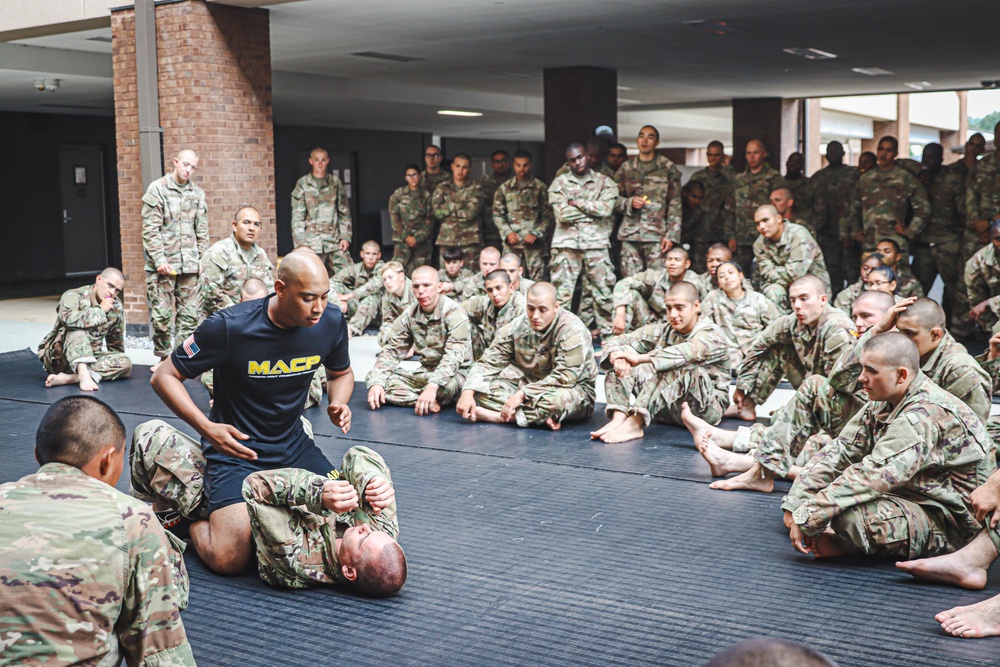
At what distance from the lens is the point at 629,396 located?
619 centimetres

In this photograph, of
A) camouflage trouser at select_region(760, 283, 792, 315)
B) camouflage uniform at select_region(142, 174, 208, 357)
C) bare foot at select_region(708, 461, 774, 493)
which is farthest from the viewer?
camouflage uniform at select_region(142, 174, 208, 357)

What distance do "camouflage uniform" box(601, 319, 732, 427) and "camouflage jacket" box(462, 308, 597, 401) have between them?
1.03 feet

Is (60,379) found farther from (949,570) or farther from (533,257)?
(949,570)

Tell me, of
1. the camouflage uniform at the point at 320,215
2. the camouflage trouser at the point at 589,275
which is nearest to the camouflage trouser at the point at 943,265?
the camouflage trouser at the point at 589,275

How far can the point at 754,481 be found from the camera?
4992 mm

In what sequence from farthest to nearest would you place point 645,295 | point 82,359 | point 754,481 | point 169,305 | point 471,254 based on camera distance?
point 471,254 < point 169,305 < point 645,295 < point 82,359 < point 754,481

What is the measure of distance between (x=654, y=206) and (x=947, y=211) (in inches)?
116

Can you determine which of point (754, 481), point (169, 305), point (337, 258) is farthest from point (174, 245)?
point (754, 481)

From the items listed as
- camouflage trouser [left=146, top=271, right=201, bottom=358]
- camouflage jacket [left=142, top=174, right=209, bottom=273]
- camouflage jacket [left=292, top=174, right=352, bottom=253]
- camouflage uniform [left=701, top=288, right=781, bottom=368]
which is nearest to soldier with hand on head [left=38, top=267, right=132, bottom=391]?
camouflage trouser [left=146, top=271, right=201, bottom=358]

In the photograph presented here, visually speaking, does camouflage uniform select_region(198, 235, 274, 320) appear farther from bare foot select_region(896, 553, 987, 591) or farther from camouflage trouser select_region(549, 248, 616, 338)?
bare foot select_region(896, 553, 987, 591)

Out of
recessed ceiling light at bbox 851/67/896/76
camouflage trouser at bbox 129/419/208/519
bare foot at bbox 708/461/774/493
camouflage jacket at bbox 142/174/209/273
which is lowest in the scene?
bare foot at bbox 708/461/774/493

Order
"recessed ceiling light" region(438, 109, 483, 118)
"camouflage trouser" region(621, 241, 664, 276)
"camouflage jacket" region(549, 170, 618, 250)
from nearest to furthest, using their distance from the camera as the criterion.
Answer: "camouflage jacket" region(549, 170, 618, 250)
"camouflage trouser" region(621, 241, 664, 276)
"recessed ceiling light" region(438, 109, 483, 118)

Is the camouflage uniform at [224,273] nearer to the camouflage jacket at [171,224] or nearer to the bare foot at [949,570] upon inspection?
the camouflage jacket at [171,224]

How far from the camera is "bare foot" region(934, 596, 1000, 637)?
3266 millimetres
